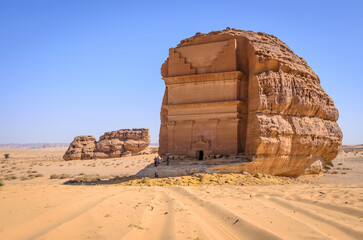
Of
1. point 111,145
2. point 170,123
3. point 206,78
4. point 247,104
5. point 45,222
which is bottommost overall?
point 45,222

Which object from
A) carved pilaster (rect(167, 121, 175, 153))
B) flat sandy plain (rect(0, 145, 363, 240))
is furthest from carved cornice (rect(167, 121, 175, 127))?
flat sandy plain (rect(0, 145, 363, 240))

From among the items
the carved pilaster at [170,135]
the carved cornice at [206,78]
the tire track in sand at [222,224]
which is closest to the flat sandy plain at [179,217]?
the tire track in sand at [222,224]

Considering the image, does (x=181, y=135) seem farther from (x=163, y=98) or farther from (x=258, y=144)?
(x=258, y=144)

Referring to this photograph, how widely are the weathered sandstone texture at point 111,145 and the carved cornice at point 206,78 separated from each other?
83.6 feet

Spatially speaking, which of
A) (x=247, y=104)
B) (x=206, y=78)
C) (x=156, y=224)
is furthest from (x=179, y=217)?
(x=206, y=78)

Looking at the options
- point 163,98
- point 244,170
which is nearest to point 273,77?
point 244,170

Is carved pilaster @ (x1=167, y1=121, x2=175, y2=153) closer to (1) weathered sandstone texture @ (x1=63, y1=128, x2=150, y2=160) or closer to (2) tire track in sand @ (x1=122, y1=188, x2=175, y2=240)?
(2) tire track in sand @ (x1=122, y1=188, x2=175, y2=240)

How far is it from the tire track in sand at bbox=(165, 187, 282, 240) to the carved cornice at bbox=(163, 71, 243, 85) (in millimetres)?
8976

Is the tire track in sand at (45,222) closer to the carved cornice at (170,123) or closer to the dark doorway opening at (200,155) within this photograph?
the dark doorway opening at (200,155)

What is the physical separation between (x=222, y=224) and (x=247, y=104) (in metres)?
10.5

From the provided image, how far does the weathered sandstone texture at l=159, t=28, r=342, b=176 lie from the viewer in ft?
45.6

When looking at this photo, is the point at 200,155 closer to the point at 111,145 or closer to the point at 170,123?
the point at 170,123

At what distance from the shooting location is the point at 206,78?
15.6 meters

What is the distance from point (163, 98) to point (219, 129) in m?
4.70
